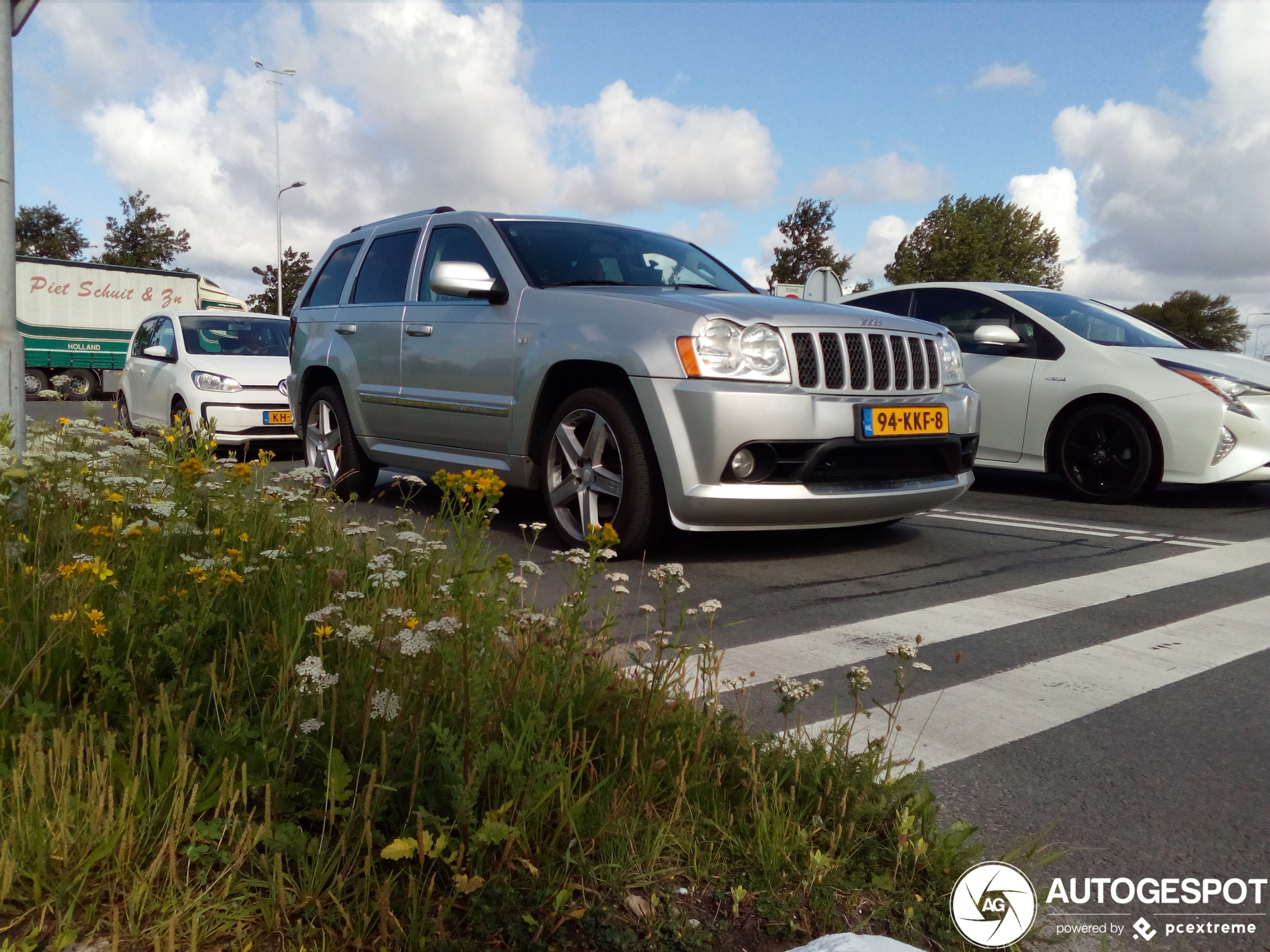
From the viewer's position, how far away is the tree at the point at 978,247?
5747 centimetres

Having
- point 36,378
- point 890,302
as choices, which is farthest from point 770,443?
point 36,378

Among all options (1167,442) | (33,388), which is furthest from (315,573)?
(33,388)

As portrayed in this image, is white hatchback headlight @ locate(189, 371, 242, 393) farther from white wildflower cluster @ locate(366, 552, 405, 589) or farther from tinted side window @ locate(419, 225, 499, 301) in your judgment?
white wildflower cluster @ locate(366, 552, 405, 589)

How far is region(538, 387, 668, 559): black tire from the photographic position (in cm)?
472

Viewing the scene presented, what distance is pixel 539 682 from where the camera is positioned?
2270mm

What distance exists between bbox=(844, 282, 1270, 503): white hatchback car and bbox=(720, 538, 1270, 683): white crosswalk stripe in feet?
5.17

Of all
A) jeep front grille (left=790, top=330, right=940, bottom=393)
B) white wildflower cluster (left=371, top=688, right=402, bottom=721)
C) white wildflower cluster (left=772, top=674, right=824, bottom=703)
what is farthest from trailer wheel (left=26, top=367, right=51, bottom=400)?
white wildflower cluster (left=772, top=674, right=824, bottom=703)

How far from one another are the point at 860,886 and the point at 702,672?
69 centimetres

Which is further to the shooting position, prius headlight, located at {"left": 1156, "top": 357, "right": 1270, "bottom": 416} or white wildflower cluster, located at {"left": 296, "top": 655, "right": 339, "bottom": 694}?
prius headlight, located at {"left": 1156, "top": 357, "right": 1270, "bottom": 416}

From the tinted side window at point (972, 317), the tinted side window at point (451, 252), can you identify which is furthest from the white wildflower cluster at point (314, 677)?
the tinted side window at point (972, 317)

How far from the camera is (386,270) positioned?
269 inches

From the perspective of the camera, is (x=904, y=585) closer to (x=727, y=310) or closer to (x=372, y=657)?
(x=727, y=310)

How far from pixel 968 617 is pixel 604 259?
293 cm

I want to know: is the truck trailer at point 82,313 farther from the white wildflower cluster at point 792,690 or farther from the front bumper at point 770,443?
the white wildflower cluster at point 792,690
